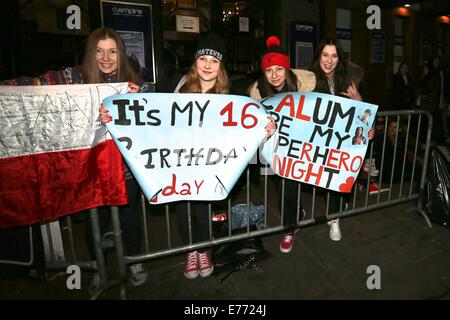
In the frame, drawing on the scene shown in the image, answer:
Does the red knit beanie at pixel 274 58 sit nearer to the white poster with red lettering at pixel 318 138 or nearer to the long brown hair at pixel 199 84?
the white poster with red lettering at pixel 318 138

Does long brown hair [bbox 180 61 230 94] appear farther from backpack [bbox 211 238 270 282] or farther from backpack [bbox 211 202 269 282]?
backpack [bbox 211 238 270 282]

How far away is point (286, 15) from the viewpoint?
643 cm

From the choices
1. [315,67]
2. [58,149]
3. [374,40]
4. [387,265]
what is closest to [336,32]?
[374,40]

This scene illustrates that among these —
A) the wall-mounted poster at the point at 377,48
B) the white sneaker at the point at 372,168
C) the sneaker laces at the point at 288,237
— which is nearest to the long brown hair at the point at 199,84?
the sneaker laces at the point at 288,237

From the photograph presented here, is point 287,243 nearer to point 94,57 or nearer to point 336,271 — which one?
point 336,271

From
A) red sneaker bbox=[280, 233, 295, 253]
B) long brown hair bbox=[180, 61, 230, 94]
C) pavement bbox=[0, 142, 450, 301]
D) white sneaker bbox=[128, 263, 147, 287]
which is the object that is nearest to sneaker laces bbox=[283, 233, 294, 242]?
red sneaker bbox=[280, 233, 295, 253]

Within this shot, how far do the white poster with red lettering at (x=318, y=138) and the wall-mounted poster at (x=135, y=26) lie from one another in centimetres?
311

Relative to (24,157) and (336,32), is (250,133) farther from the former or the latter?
(336,32)

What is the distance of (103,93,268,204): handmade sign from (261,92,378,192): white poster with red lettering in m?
0.35

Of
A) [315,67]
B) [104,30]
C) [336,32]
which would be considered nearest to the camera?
[104,30]

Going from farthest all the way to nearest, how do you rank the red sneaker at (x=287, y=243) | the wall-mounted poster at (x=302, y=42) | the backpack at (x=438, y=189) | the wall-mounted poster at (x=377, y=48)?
the wall-mounted poster at (x=377, y=48) < the wall-mounted poster at (x=302, y=42) < the backpack at (x=438, y=189) < the red sneaker at (x=287, y=243)

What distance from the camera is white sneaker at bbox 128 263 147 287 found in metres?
2.69

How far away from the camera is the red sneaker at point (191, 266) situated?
2.75 m
